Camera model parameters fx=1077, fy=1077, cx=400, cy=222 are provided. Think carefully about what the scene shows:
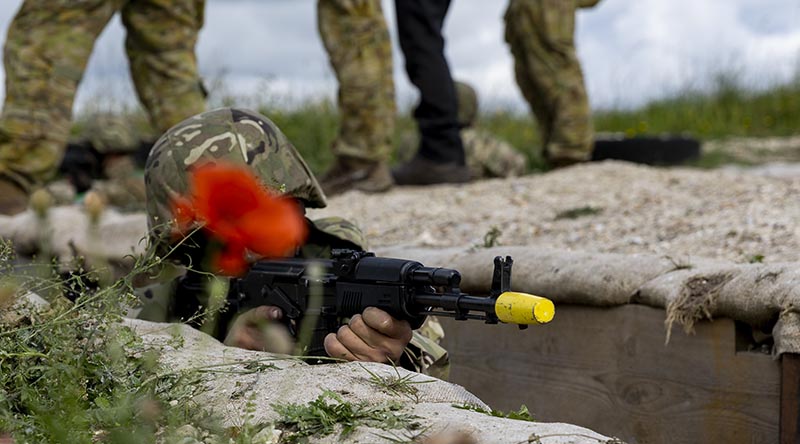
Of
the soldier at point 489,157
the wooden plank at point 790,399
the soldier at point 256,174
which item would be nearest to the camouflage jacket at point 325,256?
the soldier at point 256,174

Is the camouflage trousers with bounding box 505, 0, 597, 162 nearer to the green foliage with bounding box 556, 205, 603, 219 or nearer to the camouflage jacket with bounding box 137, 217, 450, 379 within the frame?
the green foliage with bounding box 556, 205, 603, 219

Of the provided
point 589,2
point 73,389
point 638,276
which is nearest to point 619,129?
point 589,2

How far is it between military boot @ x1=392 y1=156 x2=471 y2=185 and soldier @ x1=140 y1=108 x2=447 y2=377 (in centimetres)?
360

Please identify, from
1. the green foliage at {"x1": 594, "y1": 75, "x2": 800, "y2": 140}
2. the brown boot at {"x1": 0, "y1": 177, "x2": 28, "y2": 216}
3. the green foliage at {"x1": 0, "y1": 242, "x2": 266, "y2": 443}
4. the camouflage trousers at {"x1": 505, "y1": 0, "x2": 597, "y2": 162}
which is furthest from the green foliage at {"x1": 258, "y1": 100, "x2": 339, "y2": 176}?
the green foliage at {"x1": 0, "y1": 242, "x2": 266, "y2": 443}

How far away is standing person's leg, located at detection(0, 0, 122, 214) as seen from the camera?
4957mm

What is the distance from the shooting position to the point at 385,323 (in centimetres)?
218

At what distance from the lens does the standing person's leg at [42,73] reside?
496cm

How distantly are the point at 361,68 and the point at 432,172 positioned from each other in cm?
80

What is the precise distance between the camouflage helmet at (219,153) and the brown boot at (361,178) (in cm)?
353

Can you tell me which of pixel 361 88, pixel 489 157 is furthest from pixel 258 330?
pixel 489 157

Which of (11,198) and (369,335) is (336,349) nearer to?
(369,335)

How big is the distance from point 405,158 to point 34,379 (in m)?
5.96

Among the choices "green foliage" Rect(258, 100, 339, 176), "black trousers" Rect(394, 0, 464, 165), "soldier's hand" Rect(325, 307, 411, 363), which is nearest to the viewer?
"soldier's hand" Rect(325, 307, 411, 363)

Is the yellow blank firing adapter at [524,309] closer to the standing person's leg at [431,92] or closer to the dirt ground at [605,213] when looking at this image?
the dirt ground at [605,213]
